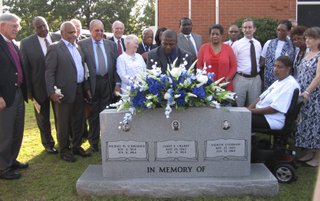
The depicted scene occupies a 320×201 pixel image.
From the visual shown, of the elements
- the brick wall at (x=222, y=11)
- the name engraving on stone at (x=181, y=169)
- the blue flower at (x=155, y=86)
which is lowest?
the name engraving on stone at (x=181, y=169)

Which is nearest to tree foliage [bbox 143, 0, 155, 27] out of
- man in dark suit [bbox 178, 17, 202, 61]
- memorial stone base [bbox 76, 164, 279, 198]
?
man in dark suit [bbox 178, 17, 202, 61]

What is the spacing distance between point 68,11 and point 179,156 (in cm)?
3250

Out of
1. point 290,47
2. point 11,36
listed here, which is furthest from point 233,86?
point 11,36

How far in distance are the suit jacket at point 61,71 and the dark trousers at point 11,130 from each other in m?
0.48

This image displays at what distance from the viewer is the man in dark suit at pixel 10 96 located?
17.3 ft

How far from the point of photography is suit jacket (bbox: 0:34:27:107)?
5234 millimetres

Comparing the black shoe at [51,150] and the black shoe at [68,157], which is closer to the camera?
the black shoe at [68,157]

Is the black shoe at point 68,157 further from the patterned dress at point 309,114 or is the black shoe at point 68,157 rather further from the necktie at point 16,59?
the patterned dress at point 309,114

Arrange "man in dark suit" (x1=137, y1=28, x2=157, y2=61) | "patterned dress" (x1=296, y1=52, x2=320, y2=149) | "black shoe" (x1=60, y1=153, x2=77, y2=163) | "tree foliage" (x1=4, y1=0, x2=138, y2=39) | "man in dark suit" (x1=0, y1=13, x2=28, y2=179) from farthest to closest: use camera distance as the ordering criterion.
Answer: "tree foliage" (x1=4, y1=0, x2=138, y2=39) → "man in dark suit" (x1=137, y1=28, x2=157, y2=61) → "black shoe" (x1=60, y1=153, x2=77, y2=163) → "patterned dress" (x1=296, y1=52, x2=320, y2=149) → "man in dark suit" (x1=0, y1=13, x2=28, y2=179)

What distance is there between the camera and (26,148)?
716 cm

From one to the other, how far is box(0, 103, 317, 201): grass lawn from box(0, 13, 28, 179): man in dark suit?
1.02ft

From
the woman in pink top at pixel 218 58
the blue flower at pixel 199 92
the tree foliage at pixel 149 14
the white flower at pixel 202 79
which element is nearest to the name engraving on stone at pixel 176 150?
the blue flower at pixel 199 92

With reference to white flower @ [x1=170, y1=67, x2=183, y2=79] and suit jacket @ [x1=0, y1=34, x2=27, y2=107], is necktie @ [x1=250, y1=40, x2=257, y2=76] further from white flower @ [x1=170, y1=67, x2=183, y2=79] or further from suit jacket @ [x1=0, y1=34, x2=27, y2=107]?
suit jacket @ [x1=0, y1=34, x2=27, y2=107]

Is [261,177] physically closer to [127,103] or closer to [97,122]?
[127,103]
